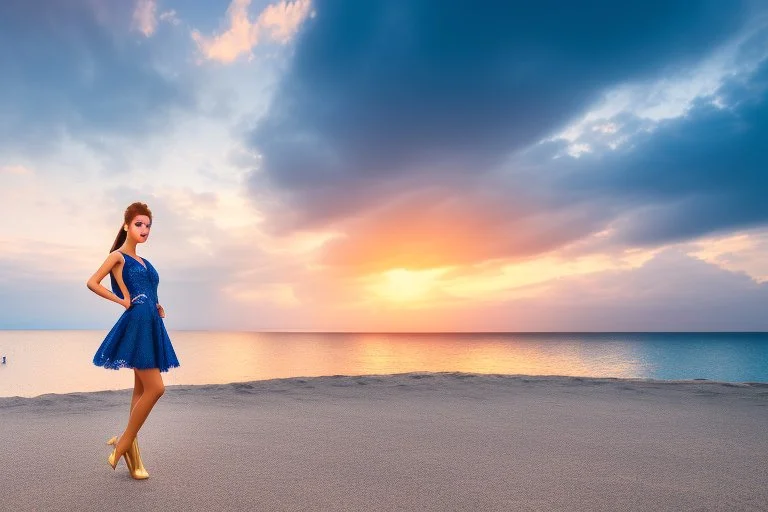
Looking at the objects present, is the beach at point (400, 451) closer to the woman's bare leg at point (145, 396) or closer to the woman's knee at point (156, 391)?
the woman's bare leg at point (145, 396)

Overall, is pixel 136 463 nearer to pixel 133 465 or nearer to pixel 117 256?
pixel 133 465

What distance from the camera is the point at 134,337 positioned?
5020mm

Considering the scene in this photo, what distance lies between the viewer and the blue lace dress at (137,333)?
4973mm

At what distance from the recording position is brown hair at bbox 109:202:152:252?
18.0 feet

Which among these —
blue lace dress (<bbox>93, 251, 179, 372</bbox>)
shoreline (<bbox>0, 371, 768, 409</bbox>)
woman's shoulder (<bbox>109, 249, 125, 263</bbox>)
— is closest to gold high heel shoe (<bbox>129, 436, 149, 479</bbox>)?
blue lace dress (<bbox>93, 251, 179, 372</bbox>)

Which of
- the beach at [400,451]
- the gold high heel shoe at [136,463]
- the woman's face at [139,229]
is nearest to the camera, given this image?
the beach at [400,451]

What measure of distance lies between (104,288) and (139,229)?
814 millimetres

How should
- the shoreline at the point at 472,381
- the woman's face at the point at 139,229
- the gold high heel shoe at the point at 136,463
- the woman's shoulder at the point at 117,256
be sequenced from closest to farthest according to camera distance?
the gold high heel shoe at the point at 136,463 < the woman's shoulder at the point at 117,256 < the woman's face at the point at 139,229 < the shoreline at the point at 472,381

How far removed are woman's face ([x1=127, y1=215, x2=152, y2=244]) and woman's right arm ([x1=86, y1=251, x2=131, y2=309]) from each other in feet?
1.10

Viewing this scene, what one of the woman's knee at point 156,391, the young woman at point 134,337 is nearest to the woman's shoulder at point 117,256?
the young woman at point 134,337

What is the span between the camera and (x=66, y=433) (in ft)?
23.0

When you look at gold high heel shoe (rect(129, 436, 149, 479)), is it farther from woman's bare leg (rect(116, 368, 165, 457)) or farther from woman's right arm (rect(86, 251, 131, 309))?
woman's right arm (rect(86, 251, 131, 309))

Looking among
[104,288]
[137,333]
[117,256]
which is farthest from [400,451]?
[117,256]

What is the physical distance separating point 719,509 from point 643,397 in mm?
7013
